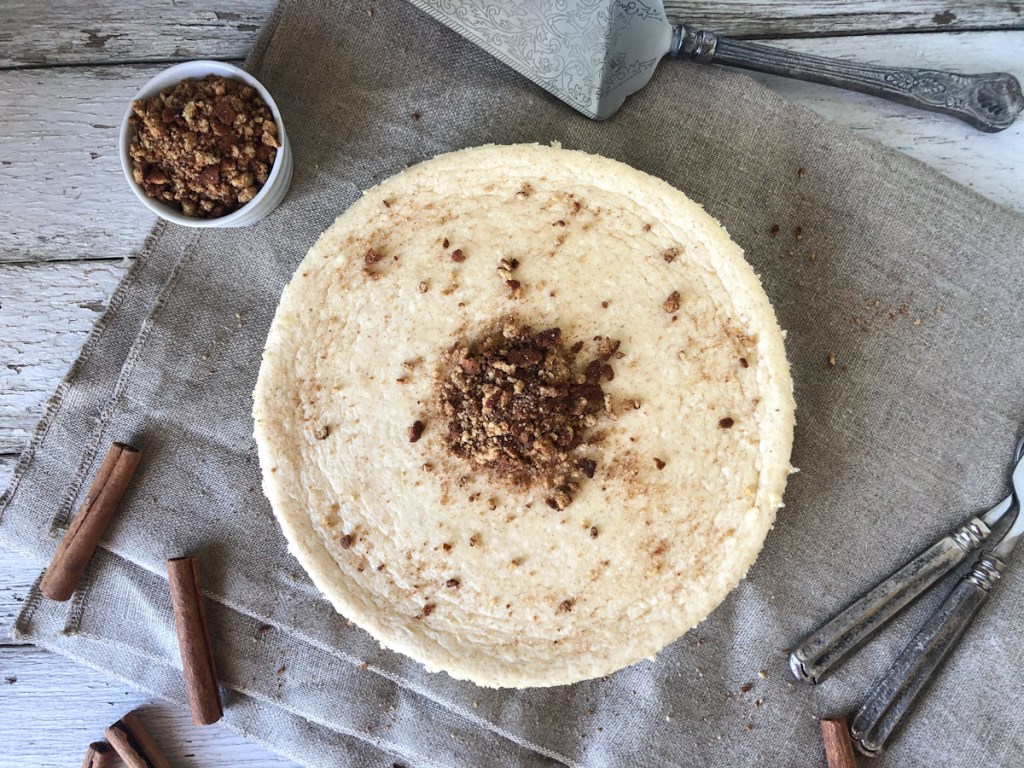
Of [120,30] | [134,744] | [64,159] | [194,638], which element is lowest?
[134,744]

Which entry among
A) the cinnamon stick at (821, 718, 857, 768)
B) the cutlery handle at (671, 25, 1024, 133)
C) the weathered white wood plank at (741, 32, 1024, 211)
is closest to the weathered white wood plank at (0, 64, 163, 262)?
the cutlery handle at (671, 25, 1024, 133)

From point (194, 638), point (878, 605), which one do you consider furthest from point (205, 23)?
point (878, 605)

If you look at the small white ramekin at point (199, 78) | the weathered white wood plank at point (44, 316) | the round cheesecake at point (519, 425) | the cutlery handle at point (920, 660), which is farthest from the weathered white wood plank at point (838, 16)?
the weathered white wood plank at point (44, 316)

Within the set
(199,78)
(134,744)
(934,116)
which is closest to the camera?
(199,78)

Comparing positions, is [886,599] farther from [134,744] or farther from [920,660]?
[134,744]

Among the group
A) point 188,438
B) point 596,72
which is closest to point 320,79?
point 596,72
